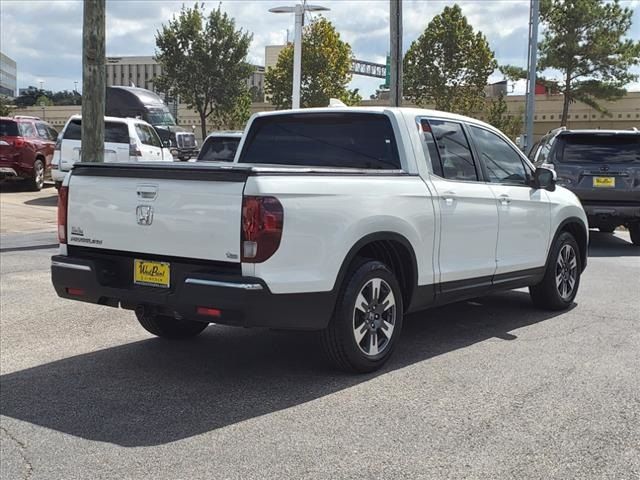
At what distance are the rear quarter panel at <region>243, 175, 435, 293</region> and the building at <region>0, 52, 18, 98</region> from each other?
14150 centimetres

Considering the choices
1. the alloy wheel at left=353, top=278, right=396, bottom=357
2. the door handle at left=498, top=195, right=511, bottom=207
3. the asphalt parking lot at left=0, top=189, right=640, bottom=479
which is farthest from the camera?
the door handle at left=498, top=195, right=511, bottom=207

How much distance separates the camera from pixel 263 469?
359 cm

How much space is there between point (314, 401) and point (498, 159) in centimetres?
307

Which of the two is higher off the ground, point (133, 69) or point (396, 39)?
point (133, 69)

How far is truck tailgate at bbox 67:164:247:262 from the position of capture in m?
4.35

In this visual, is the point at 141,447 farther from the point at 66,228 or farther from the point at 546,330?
the point at 546,330

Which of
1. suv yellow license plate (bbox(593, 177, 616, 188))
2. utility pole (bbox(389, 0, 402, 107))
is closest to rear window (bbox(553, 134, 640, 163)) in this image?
suv yellow license plate (bbox(593, 177, 616, 188))

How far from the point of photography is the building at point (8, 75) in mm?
141250

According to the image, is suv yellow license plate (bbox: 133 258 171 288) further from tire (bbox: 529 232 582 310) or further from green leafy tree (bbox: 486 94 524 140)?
green leafy tree (bbox: 486 94 524 140)

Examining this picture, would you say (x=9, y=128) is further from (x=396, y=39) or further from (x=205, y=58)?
(x=205, y=58)

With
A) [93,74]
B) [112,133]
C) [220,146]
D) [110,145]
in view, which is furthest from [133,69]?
[93,74]

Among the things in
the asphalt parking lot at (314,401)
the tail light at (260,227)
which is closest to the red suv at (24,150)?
the asphalt parking lot at (314,401)

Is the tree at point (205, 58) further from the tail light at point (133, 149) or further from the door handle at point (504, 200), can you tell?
the door handle at point (504, 200)

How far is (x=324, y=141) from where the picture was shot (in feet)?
19.6
